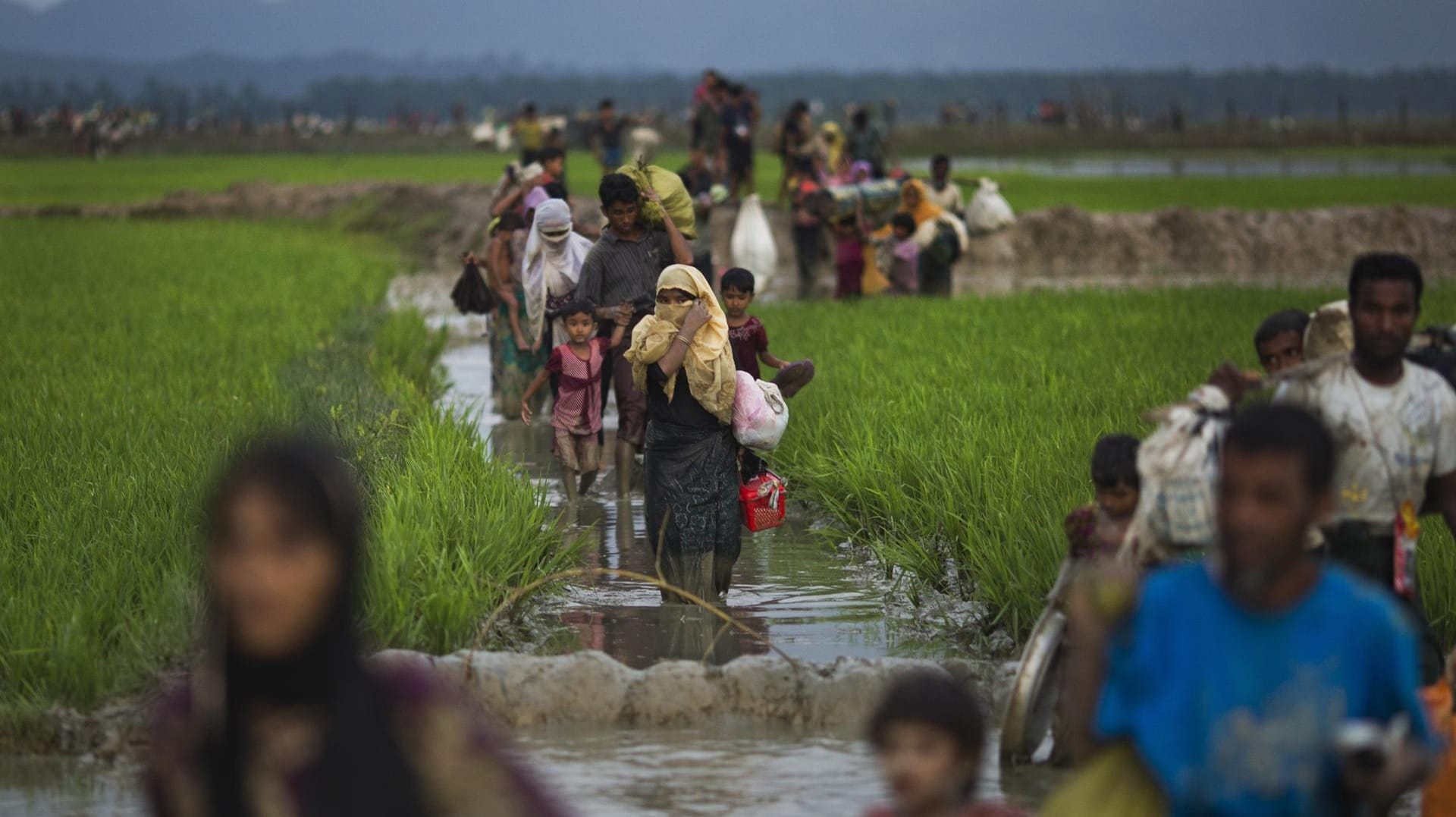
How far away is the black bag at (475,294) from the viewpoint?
11.6 meters

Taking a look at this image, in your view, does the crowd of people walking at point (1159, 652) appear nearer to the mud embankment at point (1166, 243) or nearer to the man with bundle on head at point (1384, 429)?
the man with bundle on head at point (1384, 429)

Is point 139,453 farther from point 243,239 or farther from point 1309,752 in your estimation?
point 243,239

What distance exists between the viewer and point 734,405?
6.66 m

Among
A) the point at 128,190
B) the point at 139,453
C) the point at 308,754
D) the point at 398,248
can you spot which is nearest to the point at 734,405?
the point at 139,453

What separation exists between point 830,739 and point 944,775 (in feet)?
8.51

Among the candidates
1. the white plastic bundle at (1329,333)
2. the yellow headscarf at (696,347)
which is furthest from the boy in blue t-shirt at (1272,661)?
the yellow headscarf at (696,347)

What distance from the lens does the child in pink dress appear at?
8492 millimetres

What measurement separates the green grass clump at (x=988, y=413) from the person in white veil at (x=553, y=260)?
136 cm

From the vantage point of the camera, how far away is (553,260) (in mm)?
9711

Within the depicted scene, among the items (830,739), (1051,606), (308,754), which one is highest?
(308,754)

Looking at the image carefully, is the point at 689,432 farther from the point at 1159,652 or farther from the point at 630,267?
the point at 1159,652

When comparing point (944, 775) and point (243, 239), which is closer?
point (944, 775)

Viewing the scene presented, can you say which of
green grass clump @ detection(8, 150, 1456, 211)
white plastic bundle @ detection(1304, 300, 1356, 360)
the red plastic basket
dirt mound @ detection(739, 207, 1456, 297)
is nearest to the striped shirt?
the red plastic basket

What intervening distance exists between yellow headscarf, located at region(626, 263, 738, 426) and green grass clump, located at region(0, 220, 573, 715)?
0.84 m
